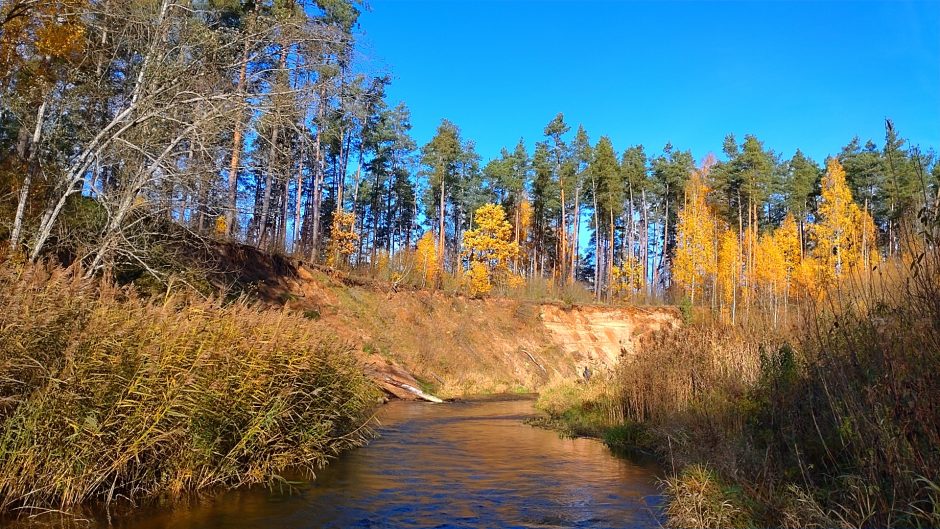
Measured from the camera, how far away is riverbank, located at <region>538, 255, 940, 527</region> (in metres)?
4.88

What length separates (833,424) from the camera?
21.1 feet

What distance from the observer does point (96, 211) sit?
1489 centimetres

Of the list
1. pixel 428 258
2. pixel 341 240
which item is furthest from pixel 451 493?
pixel 428 258

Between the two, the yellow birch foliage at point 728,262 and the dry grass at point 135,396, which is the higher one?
the yellow birch foliage at point 728,262

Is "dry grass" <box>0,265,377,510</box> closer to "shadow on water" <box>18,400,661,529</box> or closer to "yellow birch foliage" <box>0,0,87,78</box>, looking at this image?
"shadow on water" <box>18,400,661,529</box>

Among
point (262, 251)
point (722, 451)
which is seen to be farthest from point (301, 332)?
point (262, 251)

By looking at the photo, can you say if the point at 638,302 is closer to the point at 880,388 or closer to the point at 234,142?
the point at 234,142

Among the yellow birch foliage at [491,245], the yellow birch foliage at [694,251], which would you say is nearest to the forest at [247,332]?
the yellow birch foliage at [491,245]

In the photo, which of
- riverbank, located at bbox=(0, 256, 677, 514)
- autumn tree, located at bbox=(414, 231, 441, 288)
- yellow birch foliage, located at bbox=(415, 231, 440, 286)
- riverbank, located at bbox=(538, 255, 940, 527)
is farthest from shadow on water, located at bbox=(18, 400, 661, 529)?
yellow birch foliage, located at bbox=(415, 231, 440, 286)

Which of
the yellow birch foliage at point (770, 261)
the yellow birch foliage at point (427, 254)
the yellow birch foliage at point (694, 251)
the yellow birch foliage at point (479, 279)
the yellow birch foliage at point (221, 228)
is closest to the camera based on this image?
the yellow birch foliage at point (221, 228)

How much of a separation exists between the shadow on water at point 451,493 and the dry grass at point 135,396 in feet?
1.96

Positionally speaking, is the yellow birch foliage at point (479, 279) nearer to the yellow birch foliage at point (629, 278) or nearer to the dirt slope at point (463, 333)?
the dirt slope at point (463, 333)

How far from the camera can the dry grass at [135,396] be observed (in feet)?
20.7

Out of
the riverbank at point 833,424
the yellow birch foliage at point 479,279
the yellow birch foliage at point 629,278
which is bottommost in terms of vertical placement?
the riverbank at point 833,424
